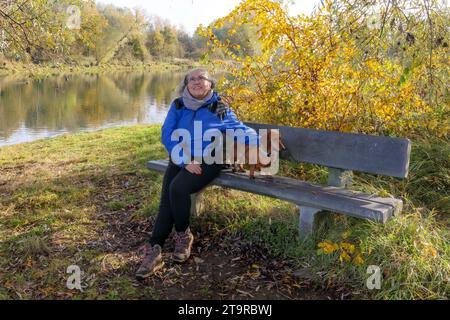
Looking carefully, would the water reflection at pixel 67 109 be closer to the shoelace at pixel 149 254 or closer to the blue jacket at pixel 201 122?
the blue jacket at pixel 201 122

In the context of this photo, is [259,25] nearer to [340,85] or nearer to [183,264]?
[340,85]

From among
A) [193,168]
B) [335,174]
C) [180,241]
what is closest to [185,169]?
[193,168]

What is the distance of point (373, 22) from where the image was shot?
13.5 feet

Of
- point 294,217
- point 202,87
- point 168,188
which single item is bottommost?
point 294,217

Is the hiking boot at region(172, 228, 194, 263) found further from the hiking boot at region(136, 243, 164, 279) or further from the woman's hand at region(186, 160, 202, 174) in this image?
the woman's hand at region(186, 160, 202, 174)

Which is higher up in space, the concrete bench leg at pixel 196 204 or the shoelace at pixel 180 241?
the concrete bench leg at pixel 196 204

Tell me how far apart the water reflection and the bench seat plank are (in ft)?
25.7

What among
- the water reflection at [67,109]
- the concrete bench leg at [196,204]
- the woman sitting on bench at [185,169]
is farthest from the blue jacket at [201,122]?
the water reflection at [67,109]

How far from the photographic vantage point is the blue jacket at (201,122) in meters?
3.74

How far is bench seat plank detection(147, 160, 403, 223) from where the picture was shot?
10.3 feet
